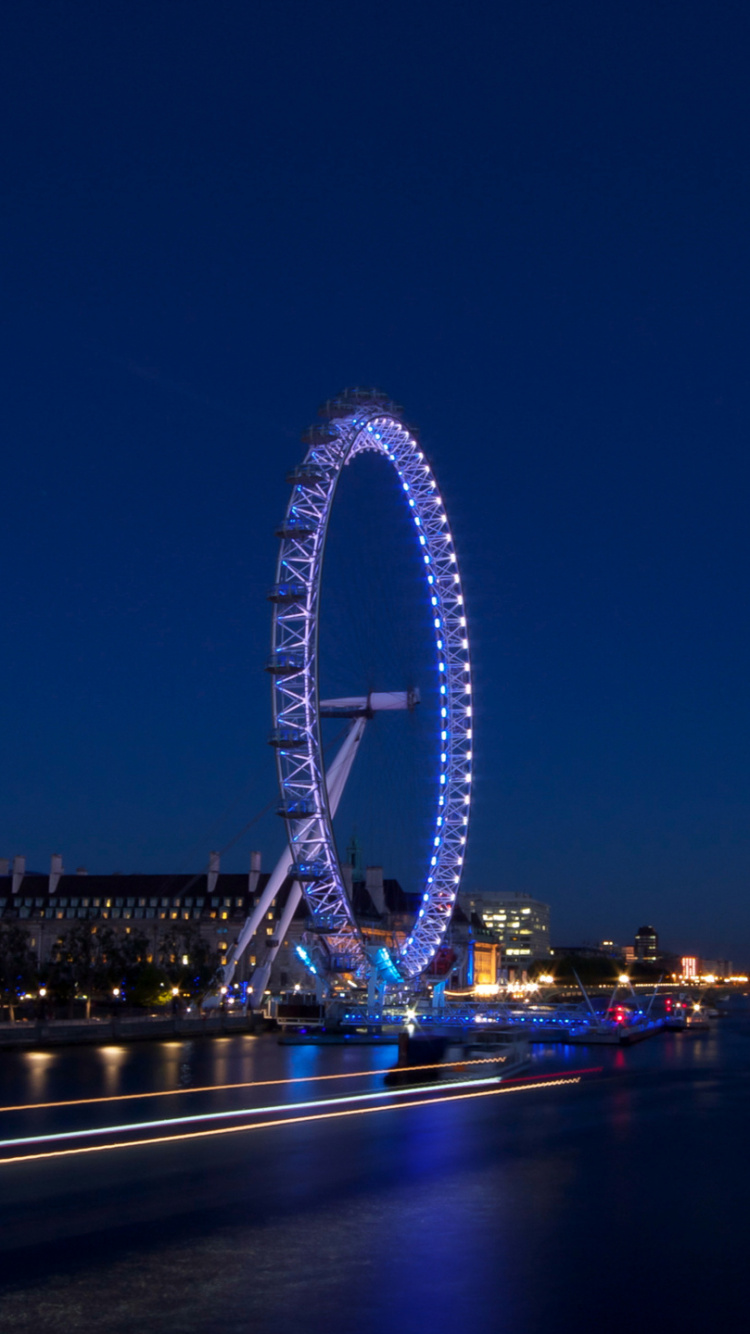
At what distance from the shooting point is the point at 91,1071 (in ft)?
152

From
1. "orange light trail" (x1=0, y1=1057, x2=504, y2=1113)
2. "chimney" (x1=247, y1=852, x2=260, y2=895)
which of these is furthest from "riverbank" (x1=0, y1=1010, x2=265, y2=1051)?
"chimney" (x1=247, y1=852, x2=260, y2=895)

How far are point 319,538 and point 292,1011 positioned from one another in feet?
97.7

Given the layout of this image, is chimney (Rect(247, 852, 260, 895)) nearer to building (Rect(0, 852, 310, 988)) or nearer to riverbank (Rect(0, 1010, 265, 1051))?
building (Rect(0, 852, 310, 988))

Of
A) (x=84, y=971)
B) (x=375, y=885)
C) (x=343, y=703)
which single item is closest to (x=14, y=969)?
(x=84, y=971)

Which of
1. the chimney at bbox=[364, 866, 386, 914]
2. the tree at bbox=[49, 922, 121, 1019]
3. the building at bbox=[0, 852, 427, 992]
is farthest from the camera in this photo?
the chimney at bbox=[364, 866, 386, 914]

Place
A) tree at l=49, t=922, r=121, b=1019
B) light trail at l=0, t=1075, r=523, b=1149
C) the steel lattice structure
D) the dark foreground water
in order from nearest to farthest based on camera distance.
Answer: the dark foreground water, light trail at l=0, t=1075, r=523, b=1149, the steel lattice structure, tree at l=49, t=922, r=121, b=1019

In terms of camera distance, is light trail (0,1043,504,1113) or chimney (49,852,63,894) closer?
light trail (0,1043,504,1113)

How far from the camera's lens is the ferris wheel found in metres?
55.5

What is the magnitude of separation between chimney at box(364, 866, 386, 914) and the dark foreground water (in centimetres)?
8111

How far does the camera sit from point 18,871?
12656 cm

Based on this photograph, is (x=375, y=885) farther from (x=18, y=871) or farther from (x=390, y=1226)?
(x=390, y=1226)

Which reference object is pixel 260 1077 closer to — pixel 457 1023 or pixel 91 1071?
pixel 91 1071

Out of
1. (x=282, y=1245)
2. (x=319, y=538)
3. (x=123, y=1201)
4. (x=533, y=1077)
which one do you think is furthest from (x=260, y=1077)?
(x=282, y=1245)

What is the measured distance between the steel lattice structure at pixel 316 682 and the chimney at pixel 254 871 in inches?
2050
